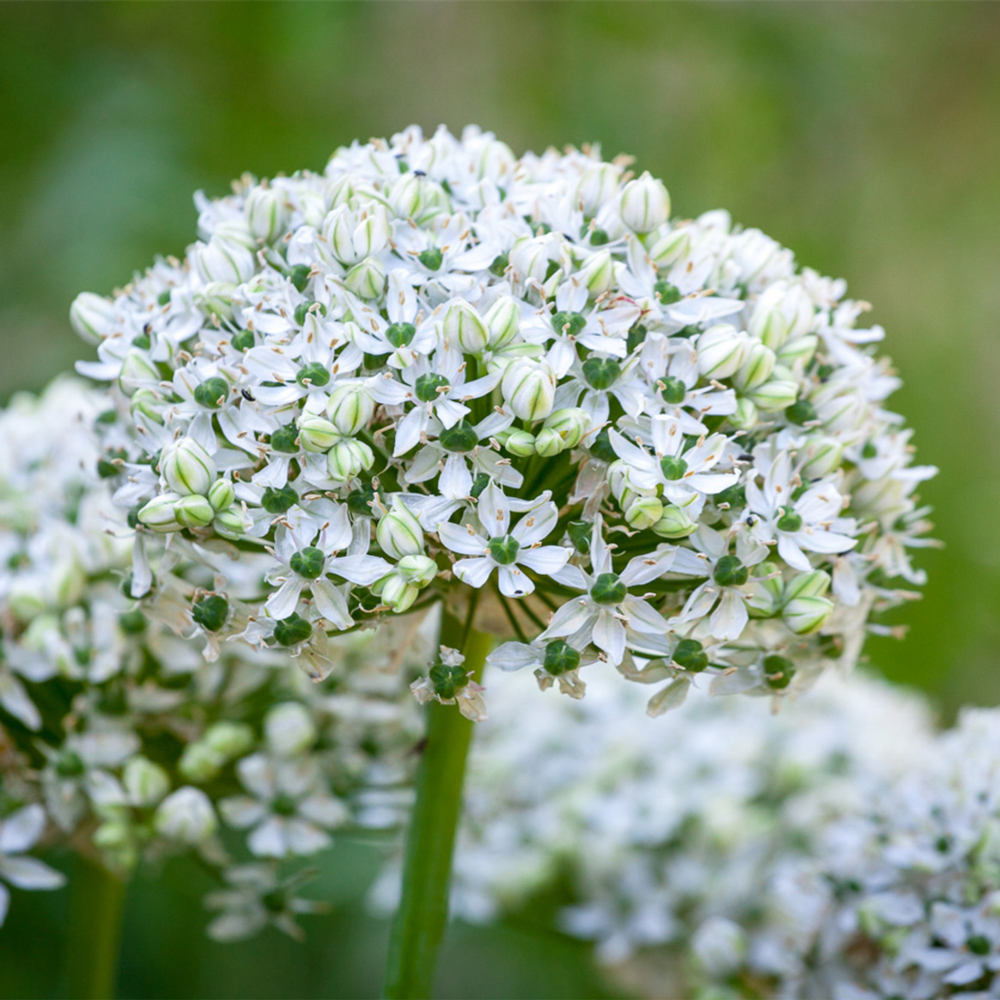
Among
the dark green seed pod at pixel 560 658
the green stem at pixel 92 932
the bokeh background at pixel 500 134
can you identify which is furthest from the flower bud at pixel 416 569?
the bokeh background at pixel 500 134

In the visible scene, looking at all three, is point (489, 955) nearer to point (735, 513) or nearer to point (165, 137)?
point (735, 513)

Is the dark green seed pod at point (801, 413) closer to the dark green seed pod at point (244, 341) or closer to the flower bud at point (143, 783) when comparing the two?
the dark green seed pod at point (244, 341)

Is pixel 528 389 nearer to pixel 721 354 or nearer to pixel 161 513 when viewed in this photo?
pixel 721 354

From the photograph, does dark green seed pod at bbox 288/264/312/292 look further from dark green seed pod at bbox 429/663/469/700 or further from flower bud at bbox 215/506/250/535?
dark green seed pod at bbox 429/663/469/700

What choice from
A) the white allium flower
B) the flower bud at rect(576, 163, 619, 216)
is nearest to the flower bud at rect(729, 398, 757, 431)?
the flower bud at rect(576, 163, 619, 216)

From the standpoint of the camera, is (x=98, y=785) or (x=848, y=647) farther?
(x=98, y=785)

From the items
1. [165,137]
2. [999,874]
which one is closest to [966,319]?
[165,137]
